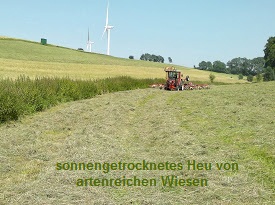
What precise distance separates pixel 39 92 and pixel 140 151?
8.86 m

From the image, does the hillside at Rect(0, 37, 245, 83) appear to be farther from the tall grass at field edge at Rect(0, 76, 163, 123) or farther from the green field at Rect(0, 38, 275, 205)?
the green field at Rect(0, 38, 275, 205)

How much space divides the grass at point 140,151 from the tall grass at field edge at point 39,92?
0.56 meters

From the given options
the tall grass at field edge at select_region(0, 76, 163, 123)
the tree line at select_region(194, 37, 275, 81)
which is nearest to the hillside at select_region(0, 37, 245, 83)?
the tall grass at field edge at select_region(0, 76, 163, 123)

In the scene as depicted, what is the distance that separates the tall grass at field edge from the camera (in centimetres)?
1139

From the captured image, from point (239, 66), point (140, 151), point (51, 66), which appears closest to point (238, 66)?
point (239, 66)

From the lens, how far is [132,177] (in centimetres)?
530

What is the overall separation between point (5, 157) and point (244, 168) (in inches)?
Answer: 188

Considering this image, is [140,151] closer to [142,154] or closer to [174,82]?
[142,154]

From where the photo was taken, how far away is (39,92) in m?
14.6

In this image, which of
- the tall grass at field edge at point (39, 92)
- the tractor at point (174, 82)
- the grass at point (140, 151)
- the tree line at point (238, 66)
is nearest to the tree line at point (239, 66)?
the tree line at point (238, 66)

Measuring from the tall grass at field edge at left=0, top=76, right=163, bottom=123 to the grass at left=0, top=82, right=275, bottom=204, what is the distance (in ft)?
1.82

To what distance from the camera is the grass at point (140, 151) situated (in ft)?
15.0

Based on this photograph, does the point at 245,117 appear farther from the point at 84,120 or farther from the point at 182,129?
the point at 84,120

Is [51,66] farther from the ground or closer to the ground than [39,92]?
farther from the ground
